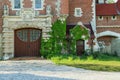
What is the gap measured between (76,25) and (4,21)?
6.49m

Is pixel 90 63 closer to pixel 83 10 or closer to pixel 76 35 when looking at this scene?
pixel 76 35

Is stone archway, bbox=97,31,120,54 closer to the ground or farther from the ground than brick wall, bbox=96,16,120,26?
closer to the ground

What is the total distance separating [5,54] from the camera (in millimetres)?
26547

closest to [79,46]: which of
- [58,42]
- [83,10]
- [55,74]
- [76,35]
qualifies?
[76,35]

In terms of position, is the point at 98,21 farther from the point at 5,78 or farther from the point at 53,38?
the point at 5,78

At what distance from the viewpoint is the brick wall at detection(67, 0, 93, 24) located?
1195 inches

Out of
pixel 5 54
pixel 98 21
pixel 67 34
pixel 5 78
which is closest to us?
pixel 5 78

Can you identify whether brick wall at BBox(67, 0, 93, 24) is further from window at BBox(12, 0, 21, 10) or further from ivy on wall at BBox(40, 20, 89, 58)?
window at BBox(12, 0, 21, 10)

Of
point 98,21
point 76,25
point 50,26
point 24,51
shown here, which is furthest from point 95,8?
point 24,51

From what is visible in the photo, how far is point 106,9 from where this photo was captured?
3234cm

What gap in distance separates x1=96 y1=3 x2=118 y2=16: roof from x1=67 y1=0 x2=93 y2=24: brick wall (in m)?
1.65

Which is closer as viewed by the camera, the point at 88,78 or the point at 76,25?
the point at 88,78

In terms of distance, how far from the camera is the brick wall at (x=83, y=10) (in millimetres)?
30344

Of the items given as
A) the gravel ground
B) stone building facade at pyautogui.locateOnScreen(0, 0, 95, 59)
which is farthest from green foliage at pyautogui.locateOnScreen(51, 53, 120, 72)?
stone building facade at pyautogui.locateOnScreen(0, 0, 95, 59)
